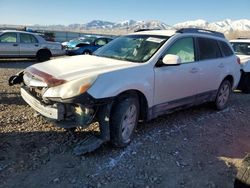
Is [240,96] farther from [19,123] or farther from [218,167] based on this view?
[19,123]

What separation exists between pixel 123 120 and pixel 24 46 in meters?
13.0

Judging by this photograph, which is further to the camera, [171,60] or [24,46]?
[24,46]

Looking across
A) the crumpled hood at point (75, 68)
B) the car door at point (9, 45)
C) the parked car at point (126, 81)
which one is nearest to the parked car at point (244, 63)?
the parked car at point (126, 81)

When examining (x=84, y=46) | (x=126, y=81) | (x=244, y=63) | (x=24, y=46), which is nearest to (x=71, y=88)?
(x=126, y=81)

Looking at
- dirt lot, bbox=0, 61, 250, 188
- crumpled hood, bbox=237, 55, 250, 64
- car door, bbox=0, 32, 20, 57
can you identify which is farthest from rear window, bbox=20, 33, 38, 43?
dirt lot, bbox=0, 61, 250, 188

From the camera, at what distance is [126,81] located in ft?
16.3

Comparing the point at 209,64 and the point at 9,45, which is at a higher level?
the point at 209,64

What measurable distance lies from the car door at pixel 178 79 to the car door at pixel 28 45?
11.9 metres

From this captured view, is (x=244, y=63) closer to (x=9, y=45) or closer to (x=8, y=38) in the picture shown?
(x=9, y=45)

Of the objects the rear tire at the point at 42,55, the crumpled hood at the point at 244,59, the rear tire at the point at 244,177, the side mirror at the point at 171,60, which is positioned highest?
the side mirror at the point at 171,60

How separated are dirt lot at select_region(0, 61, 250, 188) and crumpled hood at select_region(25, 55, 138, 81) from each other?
1004 mm

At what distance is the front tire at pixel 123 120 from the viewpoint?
192 inches

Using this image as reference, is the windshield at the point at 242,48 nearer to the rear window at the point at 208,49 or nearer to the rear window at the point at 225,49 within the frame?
the rear window at the point at 225,49

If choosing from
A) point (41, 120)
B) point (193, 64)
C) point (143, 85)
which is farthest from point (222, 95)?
point (41, 120)
